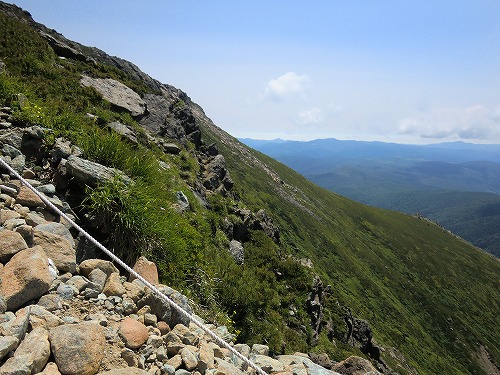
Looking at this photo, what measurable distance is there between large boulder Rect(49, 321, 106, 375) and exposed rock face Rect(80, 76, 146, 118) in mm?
19258

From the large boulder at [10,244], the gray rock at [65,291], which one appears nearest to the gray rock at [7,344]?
the gray rock at [65,291]

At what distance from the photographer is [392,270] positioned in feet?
341

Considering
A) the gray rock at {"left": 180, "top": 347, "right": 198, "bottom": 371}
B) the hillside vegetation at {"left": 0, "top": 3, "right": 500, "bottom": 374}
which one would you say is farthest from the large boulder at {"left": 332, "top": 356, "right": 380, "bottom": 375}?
the gray rock at {"left": 180, "top": 347, "right": 198, "bottom": 371}

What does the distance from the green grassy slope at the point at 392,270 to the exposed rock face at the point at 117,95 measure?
27621mm

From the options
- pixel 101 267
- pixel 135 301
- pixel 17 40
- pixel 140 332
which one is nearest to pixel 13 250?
pixel 101 267

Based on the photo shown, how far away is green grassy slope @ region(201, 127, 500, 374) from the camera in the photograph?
71.2 meters

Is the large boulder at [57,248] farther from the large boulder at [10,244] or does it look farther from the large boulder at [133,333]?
the large boulder at [133,333]

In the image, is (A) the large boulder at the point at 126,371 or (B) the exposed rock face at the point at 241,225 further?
(B) the exposed rock face at the point at 241,225

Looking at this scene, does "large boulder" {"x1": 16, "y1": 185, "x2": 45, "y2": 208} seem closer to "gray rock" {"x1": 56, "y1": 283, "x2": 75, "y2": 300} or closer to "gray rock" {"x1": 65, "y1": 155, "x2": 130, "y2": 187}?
"gray rock" {"x1": 65, "y1": 155, "x2": 130, "y2": 187}

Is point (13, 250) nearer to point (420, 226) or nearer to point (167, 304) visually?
point (167, 304)

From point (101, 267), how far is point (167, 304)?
4.26ft

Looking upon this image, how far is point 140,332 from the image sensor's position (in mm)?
4242

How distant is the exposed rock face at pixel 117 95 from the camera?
20886mm

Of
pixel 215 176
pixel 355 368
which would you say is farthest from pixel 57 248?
pixel 215 176
